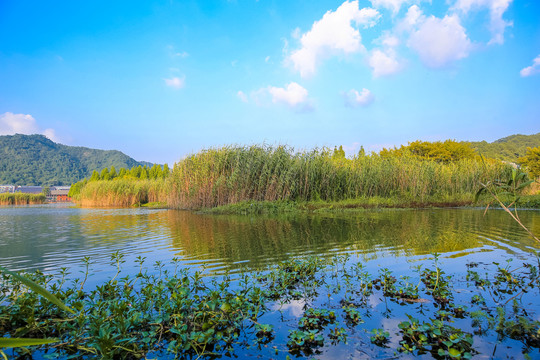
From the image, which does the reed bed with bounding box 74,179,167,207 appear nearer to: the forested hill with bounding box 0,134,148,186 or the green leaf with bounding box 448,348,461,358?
the green leaf with bounding box 448,348,461,358

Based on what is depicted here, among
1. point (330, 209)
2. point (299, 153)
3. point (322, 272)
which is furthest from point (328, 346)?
point (299, 153)

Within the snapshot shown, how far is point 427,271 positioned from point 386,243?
2598 millimetres

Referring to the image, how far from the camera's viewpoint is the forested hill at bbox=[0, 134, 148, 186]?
11244 centimetres

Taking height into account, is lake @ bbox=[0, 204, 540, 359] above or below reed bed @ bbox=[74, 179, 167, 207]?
below

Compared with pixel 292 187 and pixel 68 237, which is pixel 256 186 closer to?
pixel 292 187

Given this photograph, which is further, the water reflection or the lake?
the water reflection

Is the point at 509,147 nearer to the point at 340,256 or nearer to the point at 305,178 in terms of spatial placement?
the point at 305,178

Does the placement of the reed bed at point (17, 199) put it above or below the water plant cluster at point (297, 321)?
above

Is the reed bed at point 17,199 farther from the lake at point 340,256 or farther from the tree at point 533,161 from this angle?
the tree at point 533,161

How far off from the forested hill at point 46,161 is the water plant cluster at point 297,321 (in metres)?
131

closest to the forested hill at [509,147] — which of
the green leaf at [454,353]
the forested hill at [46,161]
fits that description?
the green leaf at [454,353]

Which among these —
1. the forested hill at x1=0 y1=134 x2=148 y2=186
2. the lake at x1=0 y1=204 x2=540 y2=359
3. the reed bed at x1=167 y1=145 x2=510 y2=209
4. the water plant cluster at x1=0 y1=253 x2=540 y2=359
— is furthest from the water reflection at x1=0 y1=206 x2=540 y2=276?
the forested hill at x1=0 y1=134 x2=148 y2=186

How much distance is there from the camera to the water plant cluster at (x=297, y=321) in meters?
2.53

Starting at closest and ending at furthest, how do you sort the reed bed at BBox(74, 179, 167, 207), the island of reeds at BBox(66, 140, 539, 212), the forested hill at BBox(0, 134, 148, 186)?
the island of reeds at BBox(66, 140, 539, 212) → the reed bed at BBox(74, 179, 167, 207) → the forested hill at BBox(0, 134, 148, 186)
